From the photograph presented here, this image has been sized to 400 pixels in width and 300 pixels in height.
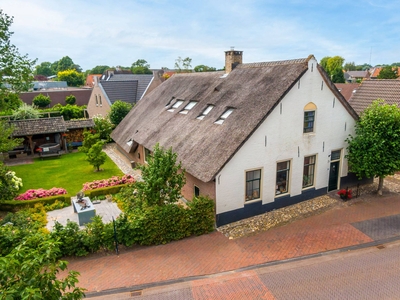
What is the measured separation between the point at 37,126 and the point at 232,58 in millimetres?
16662

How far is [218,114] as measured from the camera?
1425 cm

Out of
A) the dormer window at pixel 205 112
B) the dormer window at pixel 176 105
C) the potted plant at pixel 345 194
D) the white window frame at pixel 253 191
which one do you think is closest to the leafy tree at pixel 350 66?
the dormer window at pixel 176 105

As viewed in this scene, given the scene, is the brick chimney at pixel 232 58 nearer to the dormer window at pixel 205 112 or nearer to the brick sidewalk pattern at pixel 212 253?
the dormer window at pixel 205 112

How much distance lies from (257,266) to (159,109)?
44.7 feet

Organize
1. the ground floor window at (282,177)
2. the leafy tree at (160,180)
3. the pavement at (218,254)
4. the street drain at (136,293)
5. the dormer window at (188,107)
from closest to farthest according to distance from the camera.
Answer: the street drain at (136,293) < the pavement at (218,254) < the leafy tree at (160,180) < the ground floor window at (282,177) < the dormer window at (188,107)

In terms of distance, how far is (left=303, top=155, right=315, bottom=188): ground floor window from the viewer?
46.4 ft

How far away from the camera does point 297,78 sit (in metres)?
12.3

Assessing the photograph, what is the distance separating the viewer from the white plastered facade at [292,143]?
12.0 m

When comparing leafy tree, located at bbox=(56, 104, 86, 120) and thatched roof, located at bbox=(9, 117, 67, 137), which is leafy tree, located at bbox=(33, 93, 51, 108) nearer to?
leafy tree, located at bbox=(56, 104, 86, 120)

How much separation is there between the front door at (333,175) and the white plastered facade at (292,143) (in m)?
0.51

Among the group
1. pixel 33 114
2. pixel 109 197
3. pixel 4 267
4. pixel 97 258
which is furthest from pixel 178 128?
pixel 33 114

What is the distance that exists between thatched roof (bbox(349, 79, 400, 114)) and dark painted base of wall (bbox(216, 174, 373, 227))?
6.36 metres

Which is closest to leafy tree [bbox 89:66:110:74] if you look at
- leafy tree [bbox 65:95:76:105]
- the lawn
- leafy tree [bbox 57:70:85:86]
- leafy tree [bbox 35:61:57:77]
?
leafy tree [bbox 35:61:57:77]

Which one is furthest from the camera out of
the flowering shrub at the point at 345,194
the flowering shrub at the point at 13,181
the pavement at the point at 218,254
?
the flowering shrub at the point at 13,181
